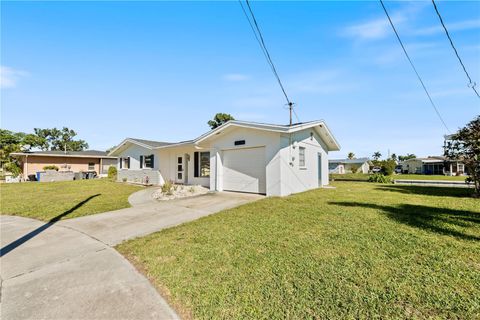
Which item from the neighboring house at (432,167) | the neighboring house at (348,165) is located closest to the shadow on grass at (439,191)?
the neighboring house at (432,167)

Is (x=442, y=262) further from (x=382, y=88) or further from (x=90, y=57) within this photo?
(x=90, y=57)

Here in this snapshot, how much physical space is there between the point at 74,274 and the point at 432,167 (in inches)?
2281

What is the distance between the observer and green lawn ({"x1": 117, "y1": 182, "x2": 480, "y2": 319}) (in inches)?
94.2

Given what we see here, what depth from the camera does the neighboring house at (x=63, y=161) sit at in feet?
77.8

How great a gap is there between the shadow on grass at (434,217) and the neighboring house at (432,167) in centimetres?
3973

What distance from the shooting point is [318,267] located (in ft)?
10.7

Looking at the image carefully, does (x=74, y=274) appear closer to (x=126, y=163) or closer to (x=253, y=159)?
(x=253, y=159)

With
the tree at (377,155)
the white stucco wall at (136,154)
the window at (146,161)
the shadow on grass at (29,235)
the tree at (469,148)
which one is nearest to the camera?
the shadow on grass at (29,235)

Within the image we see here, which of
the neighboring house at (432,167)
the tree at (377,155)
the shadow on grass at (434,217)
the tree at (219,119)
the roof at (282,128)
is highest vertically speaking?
the tree at (219,119)

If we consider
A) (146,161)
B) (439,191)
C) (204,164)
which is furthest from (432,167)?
(146,161)

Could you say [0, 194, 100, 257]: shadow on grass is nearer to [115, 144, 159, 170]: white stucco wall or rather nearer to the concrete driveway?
the concrete driveway

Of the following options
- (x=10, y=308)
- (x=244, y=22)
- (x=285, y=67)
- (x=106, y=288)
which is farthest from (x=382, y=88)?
(x=10, y=308)

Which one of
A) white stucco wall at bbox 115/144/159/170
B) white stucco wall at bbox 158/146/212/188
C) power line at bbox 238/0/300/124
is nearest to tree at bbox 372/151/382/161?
white stucco wall at bbox 158/146/212/188

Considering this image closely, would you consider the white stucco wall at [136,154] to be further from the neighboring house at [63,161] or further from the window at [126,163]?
the neighboring house at [63,161]
